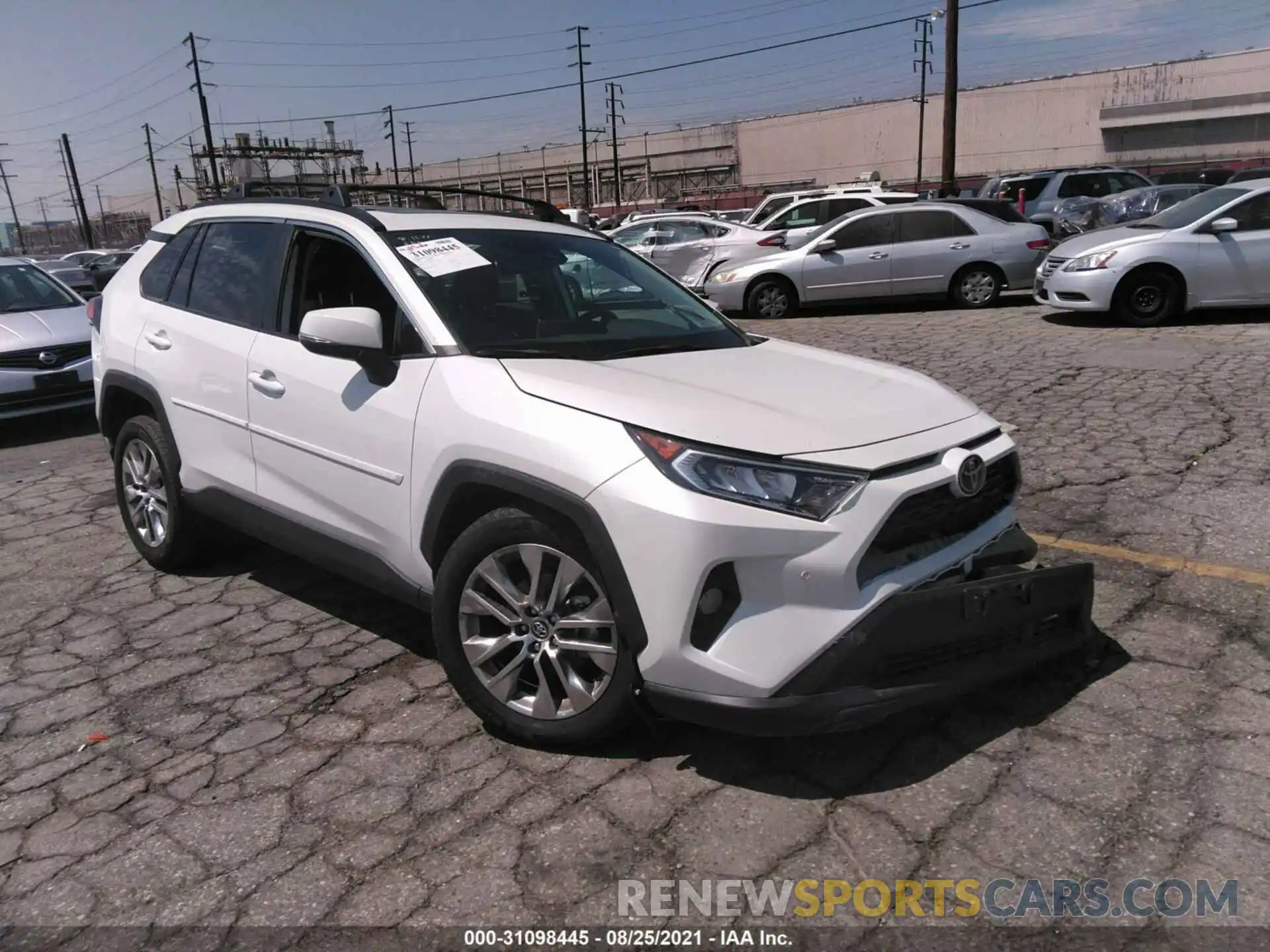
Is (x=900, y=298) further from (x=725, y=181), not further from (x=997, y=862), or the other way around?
(x=725, y=181)

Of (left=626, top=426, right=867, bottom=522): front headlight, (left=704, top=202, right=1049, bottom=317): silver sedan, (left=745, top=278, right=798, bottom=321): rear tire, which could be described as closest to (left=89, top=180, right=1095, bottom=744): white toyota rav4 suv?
(left=626, top=426, right=867, bottom=522): front headlight

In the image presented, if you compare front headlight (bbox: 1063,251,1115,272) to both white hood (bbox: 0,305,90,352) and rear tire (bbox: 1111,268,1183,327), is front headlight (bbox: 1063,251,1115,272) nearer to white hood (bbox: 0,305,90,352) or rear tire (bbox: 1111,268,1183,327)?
rear tire (bbox: 1111,268,1183,327)

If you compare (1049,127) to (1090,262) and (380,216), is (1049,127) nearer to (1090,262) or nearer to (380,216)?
(1090,262)

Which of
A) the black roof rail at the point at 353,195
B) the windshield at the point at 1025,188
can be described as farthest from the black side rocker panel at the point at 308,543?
the windshield at the point at 1025,188

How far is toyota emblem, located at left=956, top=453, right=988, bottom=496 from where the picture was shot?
111 inches

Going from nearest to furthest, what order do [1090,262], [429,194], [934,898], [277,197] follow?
[934,898] → [277,197] → [429,194] → [1090,262]

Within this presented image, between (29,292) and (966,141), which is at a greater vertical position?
(966,141)

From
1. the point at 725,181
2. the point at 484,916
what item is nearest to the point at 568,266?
the point at 484,916

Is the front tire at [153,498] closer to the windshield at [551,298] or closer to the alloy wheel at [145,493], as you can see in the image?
the alloy wheel at [145,493]

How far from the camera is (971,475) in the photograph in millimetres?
2867

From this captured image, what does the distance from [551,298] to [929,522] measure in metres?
1.71

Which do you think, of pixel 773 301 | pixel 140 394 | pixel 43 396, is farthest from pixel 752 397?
pixel 773 301

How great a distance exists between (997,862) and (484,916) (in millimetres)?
1303

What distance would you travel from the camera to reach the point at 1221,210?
32.9 ft
